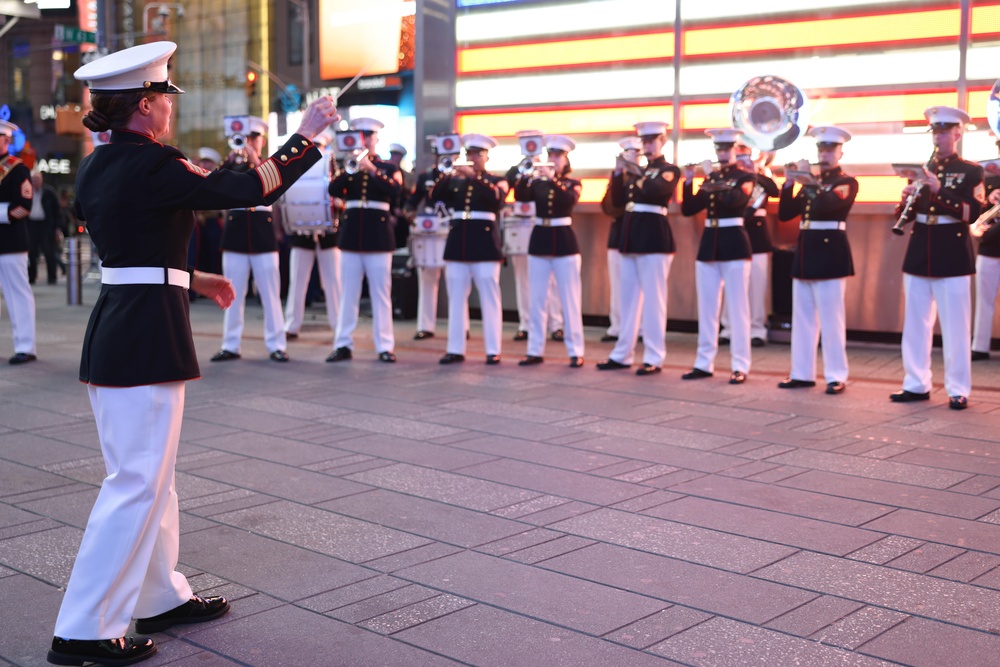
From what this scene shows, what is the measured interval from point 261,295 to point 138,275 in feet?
22.2

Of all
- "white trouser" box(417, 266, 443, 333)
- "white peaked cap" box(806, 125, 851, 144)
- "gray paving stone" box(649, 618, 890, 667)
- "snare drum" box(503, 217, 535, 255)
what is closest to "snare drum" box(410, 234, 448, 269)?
"white trouser" box(417, 266, 443, 333)

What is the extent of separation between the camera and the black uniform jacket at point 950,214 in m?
7.57

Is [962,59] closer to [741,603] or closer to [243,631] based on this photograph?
[741,603]

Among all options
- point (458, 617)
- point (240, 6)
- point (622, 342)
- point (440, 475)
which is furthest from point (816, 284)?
point (240, 6)

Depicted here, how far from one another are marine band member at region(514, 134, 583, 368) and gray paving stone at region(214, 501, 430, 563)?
4810 millimetres

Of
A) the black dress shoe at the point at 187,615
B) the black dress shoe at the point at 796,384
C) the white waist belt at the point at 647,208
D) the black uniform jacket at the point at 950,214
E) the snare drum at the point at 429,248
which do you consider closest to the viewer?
the black dress shoe at the point at 187,615

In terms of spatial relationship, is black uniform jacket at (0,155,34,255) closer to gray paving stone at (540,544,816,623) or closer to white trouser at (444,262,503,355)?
white trouser at (444,262,503,355)

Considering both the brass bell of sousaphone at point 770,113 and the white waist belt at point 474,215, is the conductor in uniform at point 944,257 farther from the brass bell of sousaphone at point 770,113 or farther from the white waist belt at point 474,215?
the white waist belt at point 474,215

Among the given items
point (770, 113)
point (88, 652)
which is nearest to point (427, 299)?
point (770, 113)

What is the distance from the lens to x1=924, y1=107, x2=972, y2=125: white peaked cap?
766 cm

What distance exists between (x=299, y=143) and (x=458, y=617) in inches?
63.3

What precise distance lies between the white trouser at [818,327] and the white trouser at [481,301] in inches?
103

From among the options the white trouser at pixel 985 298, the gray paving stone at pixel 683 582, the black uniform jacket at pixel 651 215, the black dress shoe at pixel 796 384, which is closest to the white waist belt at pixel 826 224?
the black dress shoe at pixel 796 384

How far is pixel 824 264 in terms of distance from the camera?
8.24 m
